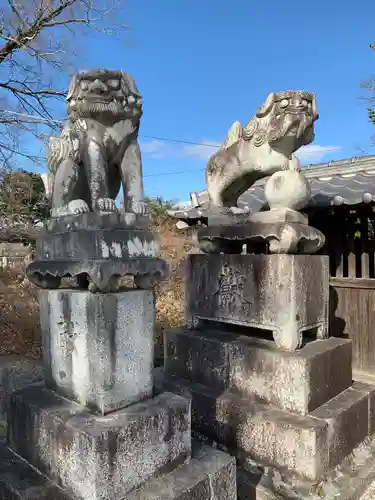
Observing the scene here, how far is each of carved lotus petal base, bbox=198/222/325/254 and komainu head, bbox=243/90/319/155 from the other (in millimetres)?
787

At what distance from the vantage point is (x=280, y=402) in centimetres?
338

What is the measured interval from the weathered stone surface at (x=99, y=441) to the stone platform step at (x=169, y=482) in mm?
43

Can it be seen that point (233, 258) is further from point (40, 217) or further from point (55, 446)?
point (40, 217)

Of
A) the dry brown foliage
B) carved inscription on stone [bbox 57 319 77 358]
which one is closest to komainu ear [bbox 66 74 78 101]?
carved inscription on stone [bbox 57 319 77 358]

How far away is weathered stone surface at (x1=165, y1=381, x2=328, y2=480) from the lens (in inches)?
120

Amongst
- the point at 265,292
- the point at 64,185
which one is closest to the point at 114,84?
the point at 64,185

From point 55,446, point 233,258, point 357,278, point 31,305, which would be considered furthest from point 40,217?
point 55,446

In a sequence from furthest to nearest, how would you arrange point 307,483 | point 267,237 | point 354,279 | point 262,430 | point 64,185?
point 354,279 < point 267,237 < point 262,430 < point 307,483 < point 64,185

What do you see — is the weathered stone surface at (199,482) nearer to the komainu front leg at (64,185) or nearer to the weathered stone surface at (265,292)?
the weathered stone surface at (265,292)

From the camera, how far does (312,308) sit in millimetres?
3623

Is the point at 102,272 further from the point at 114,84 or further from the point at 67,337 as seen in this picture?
the point at 114,84

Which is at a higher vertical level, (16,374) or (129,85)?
(129,85)

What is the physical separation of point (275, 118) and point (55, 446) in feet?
10.3

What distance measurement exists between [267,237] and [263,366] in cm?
119
